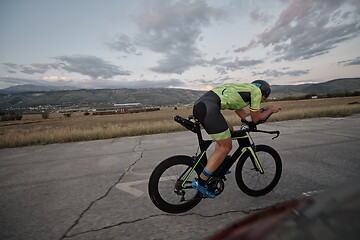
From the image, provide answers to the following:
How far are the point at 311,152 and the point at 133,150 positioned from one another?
5.29 m

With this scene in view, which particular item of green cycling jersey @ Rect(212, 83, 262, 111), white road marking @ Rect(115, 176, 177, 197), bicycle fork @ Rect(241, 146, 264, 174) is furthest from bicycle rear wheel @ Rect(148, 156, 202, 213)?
green cycling jersey @ Rect(212, 83, 262, 111)

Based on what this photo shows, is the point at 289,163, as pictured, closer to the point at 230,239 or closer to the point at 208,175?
the point at 208,175

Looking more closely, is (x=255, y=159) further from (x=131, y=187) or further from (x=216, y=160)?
(x=131, y=187)

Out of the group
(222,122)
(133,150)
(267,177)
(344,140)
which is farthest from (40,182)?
(344,140)

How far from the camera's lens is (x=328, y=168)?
369 cm

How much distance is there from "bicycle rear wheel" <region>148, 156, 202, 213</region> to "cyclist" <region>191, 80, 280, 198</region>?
0.65 feet

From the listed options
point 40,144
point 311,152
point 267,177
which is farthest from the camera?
point 40,144

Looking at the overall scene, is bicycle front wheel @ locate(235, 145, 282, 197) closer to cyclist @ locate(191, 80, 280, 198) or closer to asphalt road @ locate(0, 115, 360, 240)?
asphalt road @ locate(0, 115, 360, 240)

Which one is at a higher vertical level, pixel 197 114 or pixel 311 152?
pixel 197 114

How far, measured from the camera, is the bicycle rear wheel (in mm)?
2475

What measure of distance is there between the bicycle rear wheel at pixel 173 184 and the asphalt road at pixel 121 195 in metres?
0.12

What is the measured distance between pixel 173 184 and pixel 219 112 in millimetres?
1289

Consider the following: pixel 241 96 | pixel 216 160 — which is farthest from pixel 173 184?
pixel 241 96

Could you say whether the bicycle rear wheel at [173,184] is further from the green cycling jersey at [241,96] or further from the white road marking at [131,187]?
the green cycling jersey at [241,96]
